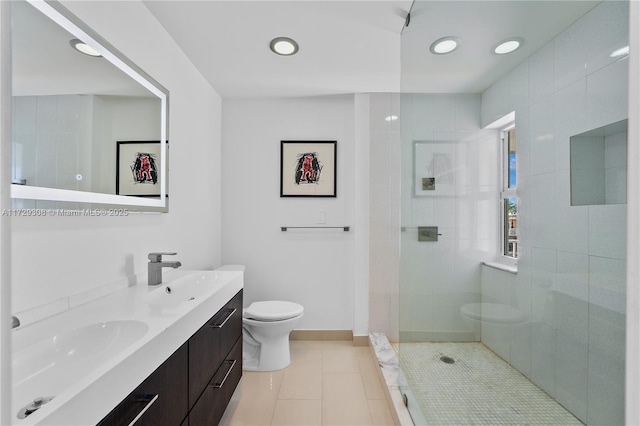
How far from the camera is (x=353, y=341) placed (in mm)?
2729

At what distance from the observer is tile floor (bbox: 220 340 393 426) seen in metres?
1.76

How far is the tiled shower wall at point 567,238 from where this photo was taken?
2.30 feet

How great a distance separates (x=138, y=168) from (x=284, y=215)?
4.59 feet

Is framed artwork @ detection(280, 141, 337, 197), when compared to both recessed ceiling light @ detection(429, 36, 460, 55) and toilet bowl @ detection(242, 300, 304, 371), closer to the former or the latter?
toilet bowl @ detection(242, 300, 304, 371)

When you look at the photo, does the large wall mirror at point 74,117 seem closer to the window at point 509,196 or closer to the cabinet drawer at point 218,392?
the cabinet drawer at point 218,392

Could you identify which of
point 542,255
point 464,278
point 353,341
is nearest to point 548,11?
point 542,255

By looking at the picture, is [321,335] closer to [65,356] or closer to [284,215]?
[284,215]

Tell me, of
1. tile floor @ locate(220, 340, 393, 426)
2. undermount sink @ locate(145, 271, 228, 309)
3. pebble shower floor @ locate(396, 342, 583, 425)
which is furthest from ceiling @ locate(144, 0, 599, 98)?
tile floor @ locate(220, 340, 393, 426)

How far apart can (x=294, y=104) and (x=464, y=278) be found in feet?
6.82

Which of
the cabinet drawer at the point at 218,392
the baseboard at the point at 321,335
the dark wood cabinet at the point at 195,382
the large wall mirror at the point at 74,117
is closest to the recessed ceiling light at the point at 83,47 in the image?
the large wall mirror at the point at 74,117

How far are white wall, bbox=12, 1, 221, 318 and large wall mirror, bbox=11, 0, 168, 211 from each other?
79mm

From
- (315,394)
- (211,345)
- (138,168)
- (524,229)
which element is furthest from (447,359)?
(138,168)

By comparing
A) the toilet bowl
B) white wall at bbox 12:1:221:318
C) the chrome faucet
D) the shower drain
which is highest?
white wall at bbox 12:1:221:318

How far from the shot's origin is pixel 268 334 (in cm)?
225
